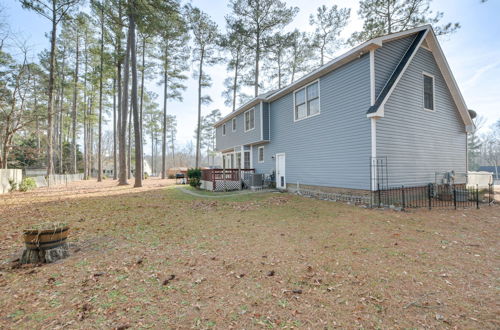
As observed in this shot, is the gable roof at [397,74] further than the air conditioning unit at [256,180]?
No

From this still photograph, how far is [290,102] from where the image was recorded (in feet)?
40.2

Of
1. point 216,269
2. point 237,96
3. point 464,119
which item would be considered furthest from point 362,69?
point 237,96

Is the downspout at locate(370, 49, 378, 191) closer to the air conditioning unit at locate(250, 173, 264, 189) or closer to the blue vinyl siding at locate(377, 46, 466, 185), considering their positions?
the blue vinyl siding at locate(377, 46, 466, 185)

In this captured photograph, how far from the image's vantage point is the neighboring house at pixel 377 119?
26.9ft

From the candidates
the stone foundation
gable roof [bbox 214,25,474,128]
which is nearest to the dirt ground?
the stone foundation

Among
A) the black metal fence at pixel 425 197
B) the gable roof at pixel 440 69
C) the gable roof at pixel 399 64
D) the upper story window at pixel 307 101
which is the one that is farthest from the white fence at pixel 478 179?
the upper story window at pixel 307 101

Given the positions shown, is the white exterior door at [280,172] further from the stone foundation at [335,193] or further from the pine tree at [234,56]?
the pine tree at [234,56]

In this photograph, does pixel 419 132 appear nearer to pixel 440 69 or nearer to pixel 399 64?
pixel 399 64

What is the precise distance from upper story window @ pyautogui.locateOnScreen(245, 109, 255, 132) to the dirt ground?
32.7 ft

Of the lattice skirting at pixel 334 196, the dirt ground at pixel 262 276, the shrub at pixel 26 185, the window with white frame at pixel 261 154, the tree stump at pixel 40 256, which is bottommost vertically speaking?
the dirt ground at pixel 262 276

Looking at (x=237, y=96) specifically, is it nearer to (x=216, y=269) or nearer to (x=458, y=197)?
(x=458, y=197)

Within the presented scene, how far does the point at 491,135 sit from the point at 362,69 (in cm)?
5690

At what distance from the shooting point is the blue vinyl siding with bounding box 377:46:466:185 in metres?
8.56

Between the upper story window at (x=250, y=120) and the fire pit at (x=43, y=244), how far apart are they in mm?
12287
